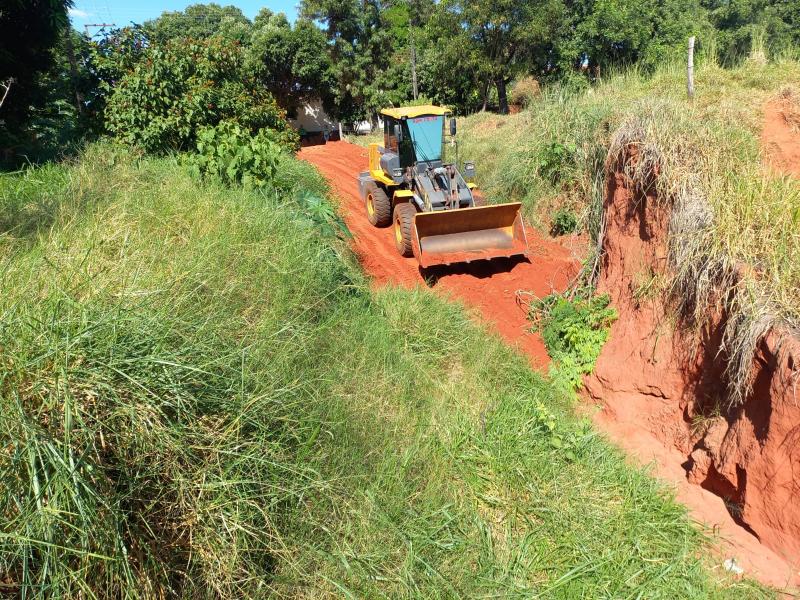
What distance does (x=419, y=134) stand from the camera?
868 cm

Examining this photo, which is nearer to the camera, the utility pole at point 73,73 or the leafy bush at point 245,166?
the leafy bush at point 245,166

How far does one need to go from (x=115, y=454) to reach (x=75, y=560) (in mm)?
376

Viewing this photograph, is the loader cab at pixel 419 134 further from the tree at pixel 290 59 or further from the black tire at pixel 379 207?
the tree at pixel 290 59

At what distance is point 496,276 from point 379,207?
9.78 ft

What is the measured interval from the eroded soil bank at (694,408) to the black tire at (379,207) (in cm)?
442

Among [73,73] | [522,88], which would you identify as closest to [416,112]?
[73,73]

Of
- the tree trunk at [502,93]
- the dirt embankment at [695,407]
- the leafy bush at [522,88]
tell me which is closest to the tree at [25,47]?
the dirt embankment at [695,407]

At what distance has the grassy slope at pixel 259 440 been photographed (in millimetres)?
1892

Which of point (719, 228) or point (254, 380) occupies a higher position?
point (719, 228)

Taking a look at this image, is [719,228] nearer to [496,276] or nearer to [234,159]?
[496,276]

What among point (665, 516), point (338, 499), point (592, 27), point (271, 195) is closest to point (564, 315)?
point (665, 516)

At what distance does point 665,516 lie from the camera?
11.7ft

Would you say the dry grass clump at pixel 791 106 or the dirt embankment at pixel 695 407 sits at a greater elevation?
the dry grass clump at pixel 791 106

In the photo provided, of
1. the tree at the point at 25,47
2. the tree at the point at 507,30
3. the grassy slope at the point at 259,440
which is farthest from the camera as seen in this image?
the tree at the point at 507,30
